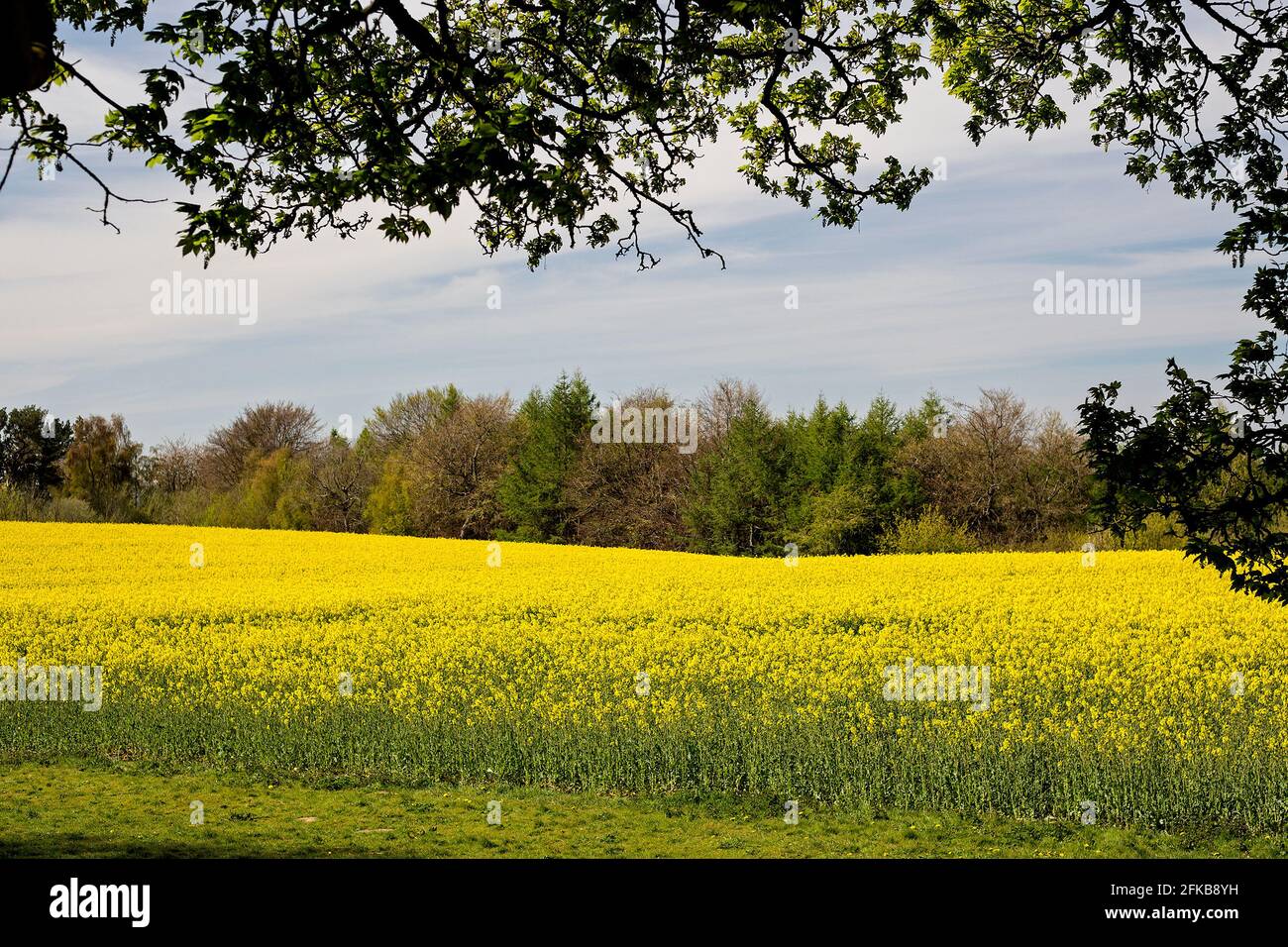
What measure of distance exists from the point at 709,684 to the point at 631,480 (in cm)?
4172

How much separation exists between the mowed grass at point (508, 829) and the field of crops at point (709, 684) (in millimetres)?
534

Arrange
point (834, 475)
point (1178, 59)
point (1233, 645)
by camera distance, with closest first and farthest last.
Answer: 1. point (1178, 59)
2. point (1233, 645)
3. point (834, 475)

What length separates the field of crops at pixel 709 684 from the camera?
11570mm

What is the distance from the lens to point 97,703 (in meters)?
15.0

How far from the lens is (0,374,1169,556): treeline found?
49719mm

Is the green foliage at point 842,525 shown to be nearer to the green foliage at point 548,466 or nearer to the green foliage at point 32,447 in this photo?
the green foliage at point 548,466

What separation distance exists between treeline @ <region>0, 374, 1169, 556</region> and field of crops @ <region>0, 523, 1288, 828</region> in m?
20.8

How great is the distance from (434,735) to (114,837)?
152 inches

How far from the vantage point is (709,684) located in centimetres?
1542

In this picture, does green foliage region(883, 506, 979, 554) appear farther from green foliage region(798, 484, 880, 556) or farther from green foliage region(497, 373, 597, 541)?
green foliage region(497, 373, 597, 541)

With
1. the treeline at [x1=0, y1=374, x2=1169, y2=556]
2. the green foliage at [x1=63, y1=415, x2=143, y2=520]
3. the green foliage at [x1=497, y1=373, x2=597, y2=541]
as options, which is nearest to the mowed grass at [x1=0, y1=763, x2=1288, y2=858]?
the treeline at [x1=0, y1=374, x2=1169, y2=556]
